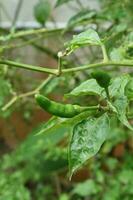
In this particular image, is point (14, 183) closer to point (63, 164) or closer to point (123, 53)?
point (63, 164)

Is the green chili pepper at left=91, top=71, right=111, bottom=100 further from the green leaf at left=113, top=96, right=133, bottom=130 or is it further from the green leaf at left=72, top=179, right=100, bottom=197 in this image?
the green leaf at left=72, top=179, right=100, bottom=197

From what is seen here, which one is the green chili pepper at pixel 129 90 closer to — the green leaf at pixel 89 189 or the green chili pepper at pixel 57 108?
the green chili pepper at pixel 57 108

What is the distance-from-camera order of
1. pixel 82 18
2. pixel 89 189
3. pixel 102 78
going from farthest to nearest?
pixel 89 189, pixel 82 18, pixel 102 78

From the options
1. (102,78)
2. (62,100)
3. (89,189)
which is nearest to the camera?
(102,78)

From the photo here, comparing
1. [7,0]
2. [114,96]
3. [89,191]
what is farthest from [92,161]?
[7,0]

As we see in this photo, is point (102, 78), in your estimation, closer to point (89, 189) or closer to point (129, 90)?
point (129, 90)

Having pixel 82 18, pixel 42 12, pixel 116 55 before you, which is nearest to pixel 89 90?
pixel 116 55

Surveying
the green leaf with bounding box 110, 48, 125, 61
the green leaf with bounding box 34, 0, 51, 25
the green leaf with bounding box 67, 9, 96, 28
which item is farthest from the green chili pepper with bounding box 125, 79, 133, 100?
the green leaf with bounding box 34, 0, 51, 25
